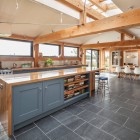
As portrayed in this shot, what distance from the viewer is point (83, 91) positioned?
3.77 m

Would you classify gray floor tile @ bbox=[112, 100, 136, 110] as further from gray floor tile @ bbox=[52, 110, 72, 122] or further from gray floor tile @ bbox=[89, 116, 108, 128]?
gray floor tile @ bbox=[52, 110, 72, 122]

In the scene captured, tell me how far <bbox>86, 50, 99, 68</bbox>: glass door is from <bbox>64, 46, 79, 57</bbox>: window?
1568mm

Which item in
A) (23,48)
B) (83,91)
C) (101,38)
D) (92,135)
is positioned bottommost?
(92,135)

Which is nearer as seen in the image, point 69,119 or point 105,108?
point 69,119

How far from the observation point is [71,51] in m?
7.91

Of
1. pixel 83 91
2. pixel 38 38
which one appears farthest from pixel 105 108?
pixel 38 38

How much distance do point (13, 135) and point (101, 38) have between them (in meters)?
7.26

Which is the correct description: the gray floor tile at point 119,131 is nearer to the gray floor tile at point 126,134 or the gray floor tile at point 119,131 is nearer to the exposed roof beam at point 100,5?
the gray floor tile at point 126,134

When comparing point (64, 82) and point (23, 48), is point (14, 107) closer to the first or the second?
point (64, 82)

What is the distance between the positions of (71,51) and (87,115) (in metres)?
5.76

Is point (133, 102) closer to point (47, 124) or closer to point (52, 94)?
point (52, 94)

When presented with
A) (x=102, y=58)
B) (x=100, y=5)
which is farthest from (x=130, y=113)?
(x=102, y=58)

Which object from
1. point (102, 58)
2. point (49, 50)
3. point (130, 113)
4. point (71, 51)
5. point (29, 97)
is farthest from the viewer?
point (102, 58)

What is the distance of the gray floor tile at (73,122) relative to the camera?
222 cm
